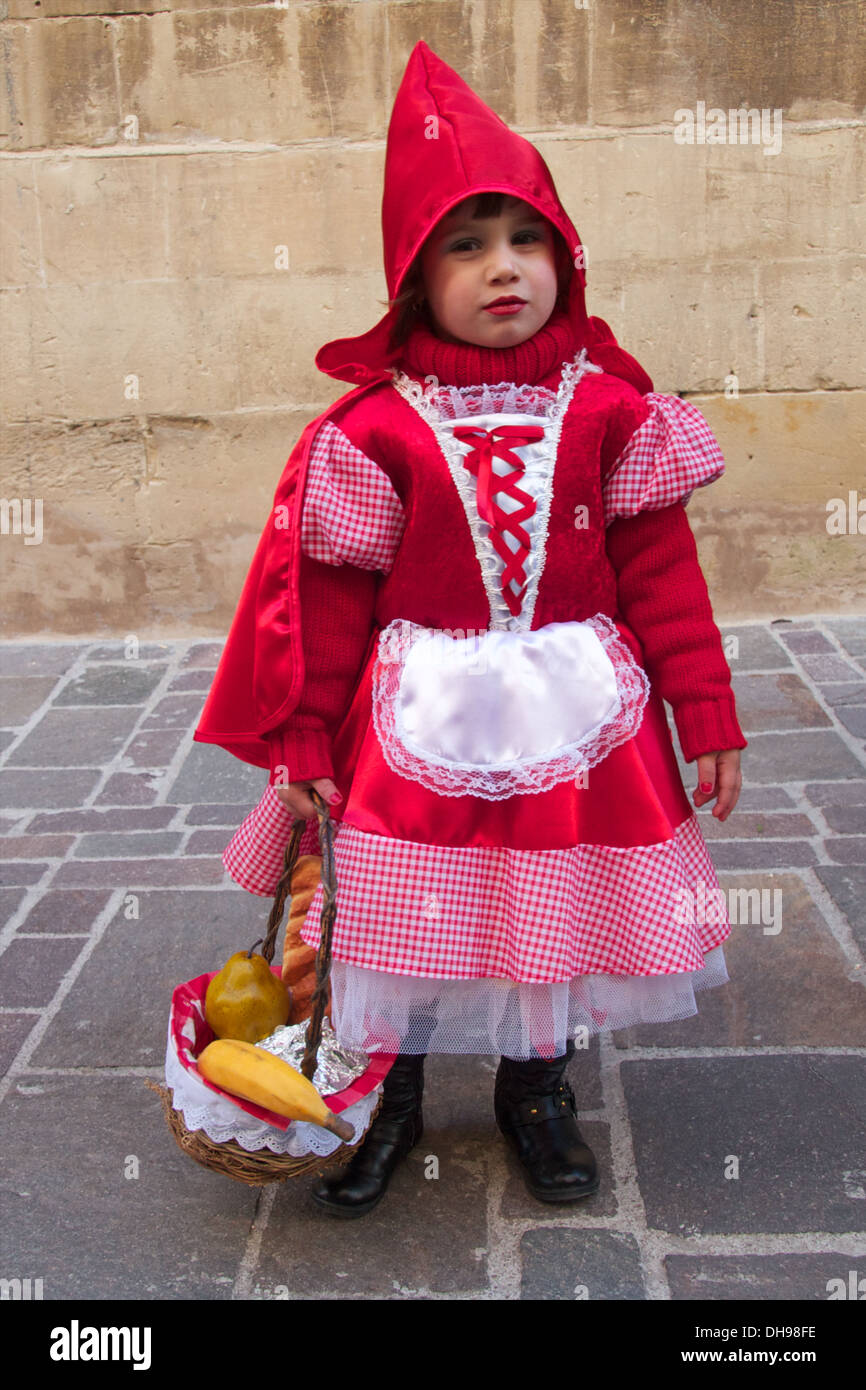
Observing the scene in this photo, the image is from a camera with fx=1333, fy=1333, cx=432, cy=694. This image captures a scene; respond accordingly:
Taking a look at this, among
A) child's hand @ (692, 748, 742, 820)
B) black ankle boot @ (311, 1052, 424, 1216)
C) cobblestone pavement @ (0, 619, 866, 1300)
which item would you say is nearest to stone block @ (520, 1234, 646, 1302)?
cobblestone pavement @ (0, 619, 866, 1300)

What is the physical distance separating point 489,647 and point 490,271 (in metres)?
0.53

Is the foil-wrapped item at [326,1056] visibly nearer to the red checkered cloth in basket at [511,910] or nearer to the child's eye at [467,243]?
the red checkered cloth in basket at [511,910]

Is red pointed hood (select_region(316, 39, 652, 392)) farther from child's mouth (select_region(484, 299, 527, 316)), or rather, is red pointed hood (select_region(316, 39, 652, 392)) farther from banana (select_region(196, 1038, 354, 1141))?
banana (select_region(196, 1038, 354, 1141))

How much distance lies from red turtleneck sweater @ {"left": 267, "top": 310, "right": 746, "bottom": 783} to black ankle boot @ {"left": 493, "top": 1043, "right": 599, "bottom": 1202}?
58cm

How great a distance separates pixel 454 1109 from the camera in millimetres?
2299

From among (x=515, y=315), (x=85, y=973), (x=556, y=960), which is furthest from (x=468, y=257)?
(x=85, y=973)

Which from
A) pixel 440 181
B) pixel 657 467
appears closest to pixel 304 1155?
pixel 657 467

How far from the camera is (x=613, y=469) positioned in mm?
1986

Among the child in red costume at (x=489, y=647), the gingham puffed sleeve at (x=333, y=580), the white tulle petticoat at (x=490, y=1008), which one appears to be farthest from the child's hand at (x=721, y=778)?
the gingham puffed sleeve at (x=333, y=580)

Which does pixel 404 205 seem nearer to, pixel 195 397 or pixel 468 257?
pixel 468 257

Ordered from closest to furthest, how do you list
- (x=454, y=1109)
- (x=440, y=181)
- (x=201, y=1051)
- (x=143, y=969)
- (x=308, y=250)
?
(x=440, y=181) < (x=201, y=1051) < (x=454, y=1109) < (x=143, y=969) < (x=308, y=250)

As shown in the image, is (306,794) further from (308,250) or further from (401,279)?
(308,250)

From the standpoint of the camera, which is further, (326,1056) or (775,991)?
(775,991)

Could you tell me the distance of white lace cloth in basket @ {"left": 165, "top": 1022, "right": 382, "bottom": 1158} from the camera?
184cm
